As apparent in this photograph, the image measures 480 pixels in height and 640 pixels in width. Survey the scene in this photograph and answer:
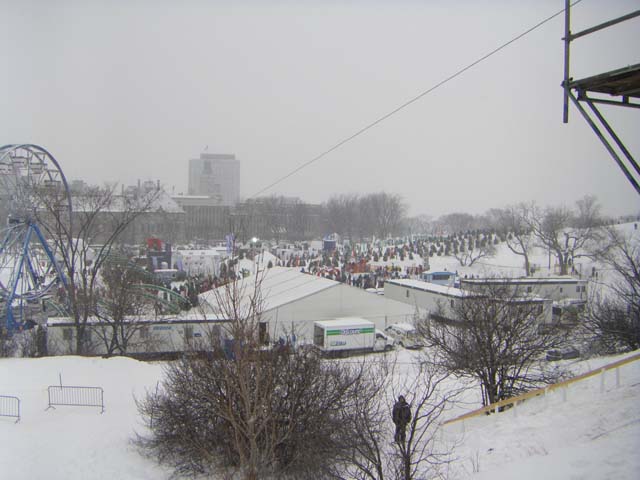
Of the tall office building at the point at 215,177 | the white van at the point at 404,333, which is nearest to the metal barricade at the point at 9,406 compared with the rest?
the white van at the point at 404,333

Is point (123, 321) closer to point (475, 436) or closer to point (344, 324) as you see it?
point (344, 324)

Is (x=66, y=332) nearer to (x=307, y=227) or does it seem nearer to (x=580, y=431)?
(x=580, y=431)

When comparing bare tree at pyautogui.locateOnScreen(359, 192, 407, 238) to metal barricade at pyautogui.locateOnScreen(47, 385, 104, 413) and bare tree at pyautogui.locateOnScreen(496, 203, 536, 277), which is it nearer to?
bare tree at pyautogui.locateOnScreen(496, 203, 536, 277)

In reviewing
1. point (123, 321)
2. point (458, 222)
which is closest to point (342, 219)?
point (458, 222)

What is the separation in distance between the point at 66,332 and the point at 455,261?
38551 mm

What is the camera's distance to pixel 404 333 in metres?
19.6

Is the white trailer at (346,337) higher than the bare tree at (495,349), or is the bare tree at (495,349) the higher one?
the bare tree at (495,349)

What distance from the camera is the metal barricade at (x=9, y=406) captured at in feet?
29.6

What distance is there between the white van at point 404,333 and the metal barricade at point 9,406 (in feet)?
41.6

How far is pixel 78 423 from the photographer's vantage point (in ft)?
28.5

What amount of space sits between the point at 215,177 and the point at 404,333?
123 meters

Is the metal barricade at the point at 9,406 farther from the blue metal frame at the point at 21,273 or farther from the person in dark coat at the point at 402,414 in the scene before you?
the blue metal frame at the point at 21,273

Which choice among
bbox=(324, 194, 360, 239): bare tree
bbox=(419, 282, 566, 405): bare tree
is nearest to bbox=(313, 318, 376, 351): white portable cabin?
bbox=(419, 282, 566, 405): bare tree

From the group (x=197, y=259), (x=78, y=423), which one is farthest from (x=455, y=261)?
(x=78, y=423)
